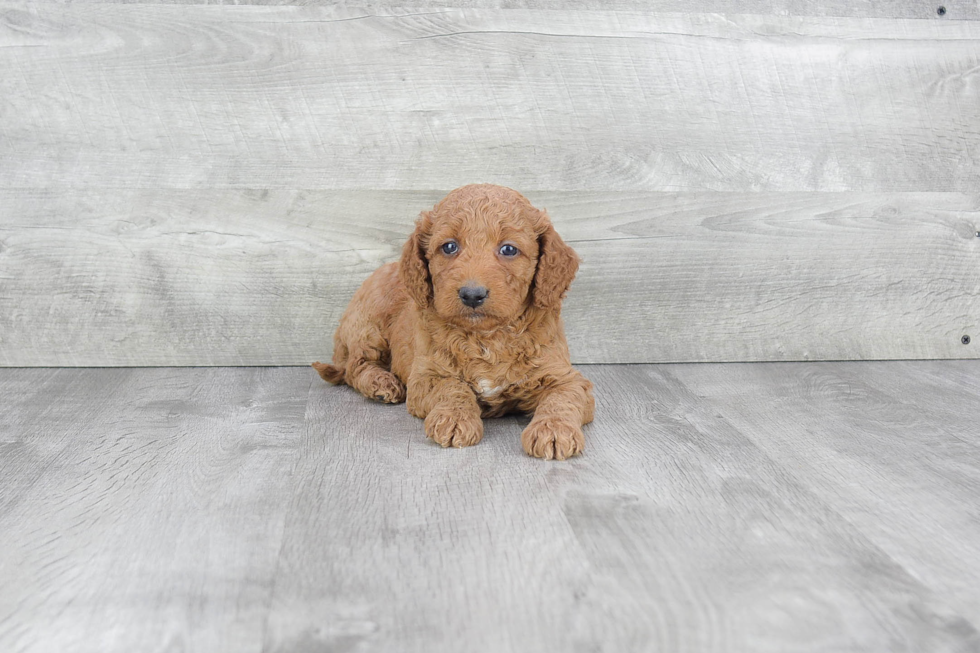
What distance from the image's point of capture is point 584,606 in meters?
1.38

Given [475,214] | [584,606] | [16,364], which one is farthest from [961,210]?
[16,364]

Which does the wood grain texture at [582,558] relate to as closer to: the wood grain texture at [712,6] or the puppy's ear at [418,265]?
the puppy's ear at [418,265]

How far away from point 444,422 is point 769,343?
1565mm

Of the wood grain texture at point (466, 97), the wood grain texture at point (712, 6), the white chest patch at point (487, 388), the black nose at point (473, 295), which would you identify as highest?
the wood grain texture at point (712, 6)

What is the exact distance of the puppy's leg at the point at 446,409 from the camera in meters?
2.12

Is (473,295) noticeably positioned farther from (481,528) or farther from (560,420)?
(481,528)

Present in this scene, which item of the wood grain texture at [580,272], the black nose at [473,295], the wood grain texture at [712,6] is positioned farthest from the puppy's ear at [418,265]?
the wood grain texture at [712,6]

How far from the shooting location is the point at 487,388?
2.25 m

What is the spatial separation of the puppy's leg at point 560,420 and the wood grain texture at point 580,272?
2.72ft

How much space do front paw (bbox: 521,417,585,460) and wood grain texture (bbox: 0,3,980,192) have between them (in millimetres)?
1170

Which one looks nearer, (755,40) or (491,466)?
(491,466)

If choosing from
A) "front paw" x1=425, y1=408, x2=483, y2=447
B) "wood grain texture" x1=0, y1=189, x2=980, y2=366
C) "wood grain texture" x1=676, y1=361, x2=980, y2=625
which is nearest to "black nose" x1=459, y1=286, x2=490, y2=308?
"front paw" x1=425, y1=408, x2=483, y2=447

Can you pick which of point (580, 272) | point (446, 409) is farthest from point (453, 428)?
point (580, 272)

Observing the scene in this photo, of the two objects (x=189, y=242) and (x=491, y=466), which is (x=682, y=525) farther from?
(x=189, y=242)
